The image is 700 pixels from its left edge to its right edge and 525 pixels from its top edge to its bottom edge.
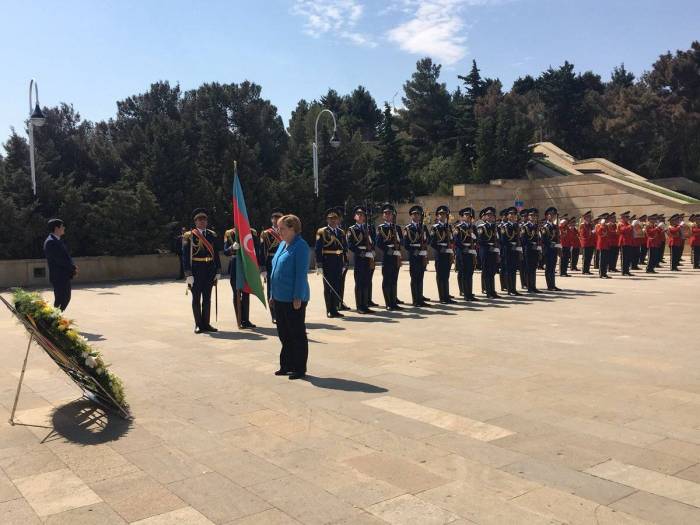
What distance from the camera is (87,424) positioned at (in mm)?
5734

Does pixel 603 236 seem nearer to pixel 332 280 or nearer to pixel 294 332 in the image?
pixel 332 280

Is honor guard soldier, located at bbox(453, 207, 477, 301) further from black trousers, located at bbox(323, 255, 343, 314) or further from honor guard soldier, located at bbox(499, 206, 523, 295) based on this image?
black trousers, located at bbox(323, 255, 343, 314)

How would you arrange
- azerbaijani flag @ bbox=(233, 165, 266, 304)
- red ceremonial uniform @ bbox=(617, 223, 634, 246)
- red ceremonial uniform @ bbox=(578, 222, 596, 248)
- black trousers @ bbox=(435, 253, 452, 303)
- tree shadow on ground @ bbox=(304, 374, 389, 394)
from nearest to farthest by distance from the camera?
tree shadow on ground @ bbox=(304, 374, 389, 394) < azerbaijani flag @ bbox=(233, 165, 266, 304) < black trousers @ bbox=(435, 253, 452, 303) < red ceremonial uniform @ bbox=(617, 223, 634, 246) < red ceremonial uniform @ bbox=(578, 222, 596, 248)

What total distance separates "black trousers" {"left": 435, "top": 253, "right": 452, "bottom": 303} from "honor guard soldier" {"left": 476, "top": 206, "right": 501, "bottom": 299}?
3.87ft

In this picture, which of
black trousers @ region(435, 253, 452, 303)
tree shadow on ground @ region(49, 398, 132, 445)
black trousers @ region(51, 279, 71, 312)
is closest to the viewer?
tree shadow on ground @ region(49, 398, 132, 445)

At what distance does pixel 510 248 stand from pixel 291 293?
9477mm

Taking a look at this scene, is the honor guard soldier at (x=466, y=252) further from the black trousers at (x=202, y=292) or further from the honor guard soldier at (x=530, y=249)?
the black trousers at (x=202, y=292)

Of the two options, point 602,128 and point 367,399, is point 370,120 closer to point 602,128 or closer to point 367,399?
point 602,128

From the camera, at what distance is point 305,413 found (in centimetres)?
592

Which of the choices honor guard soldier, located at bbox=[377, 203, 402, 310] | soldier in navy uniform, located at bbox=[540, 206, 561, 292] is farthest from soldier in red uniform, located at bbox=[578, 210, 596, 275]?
honor guard soldier, located at bbox=[377, 203, 402, 310]

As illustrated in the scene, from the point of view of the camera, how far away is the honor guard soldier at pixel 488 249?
1511cm

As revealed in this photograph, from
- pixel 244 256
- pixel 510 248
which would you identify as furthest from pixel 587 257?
pixel 244 256

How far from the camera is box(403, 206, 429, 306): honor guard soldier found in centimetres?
1373

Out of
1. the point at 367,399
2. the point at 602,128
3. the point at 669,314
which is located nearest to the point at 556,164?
the point at 602,128
